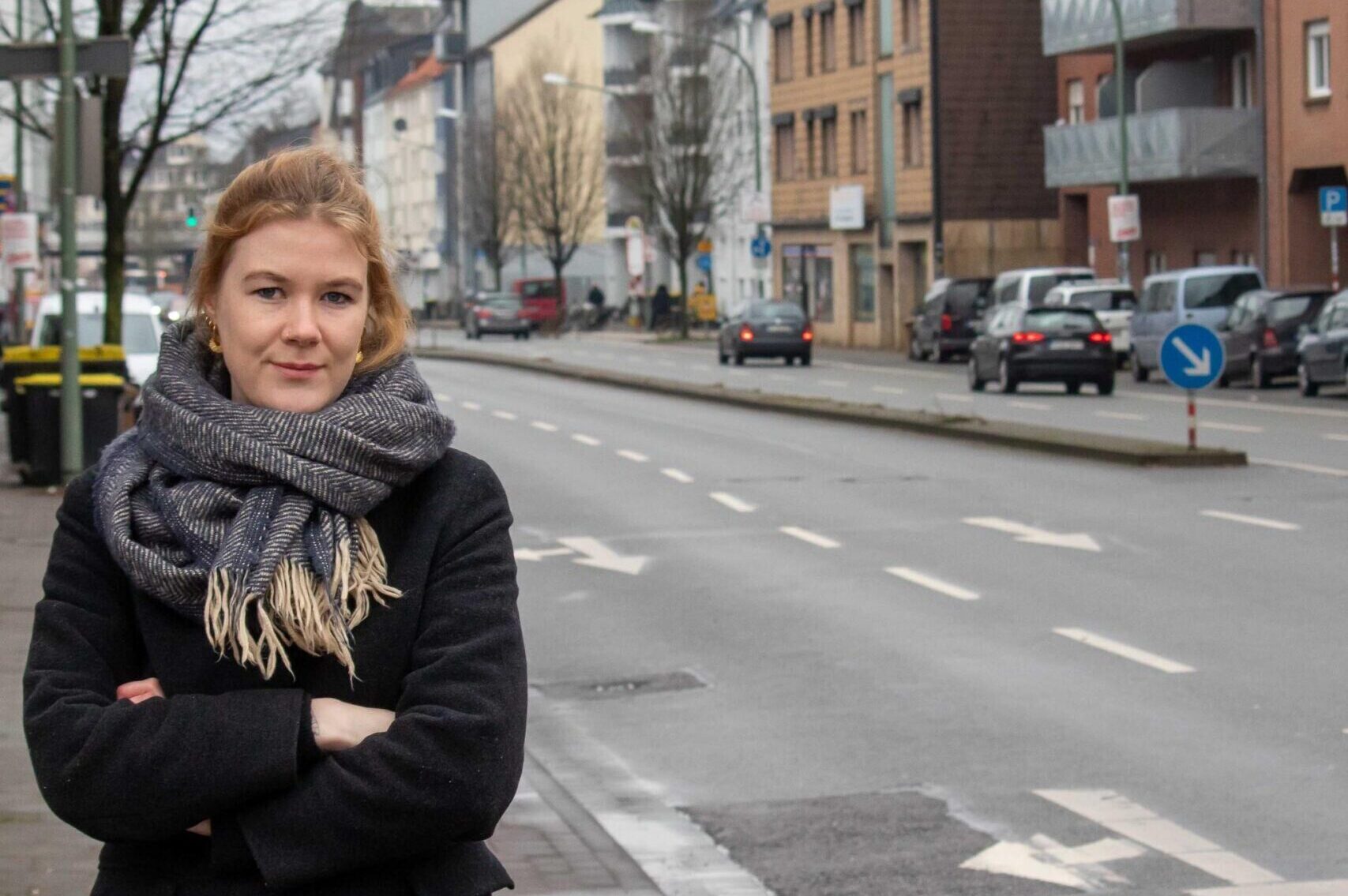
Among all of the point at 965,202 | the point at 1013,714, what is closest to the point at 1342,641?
the point at 1013,714

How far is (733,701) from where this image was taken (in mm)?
9703

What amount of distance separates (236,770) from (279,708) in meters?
0.08

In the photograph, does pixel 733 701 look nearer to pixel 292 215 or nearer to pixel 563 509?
pixel 292 215

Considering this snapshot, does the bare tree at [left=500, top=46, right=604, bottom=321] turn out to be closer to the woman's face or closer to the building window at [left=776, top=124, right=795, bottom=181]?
the building window at [left=776, top=124, right=795, bottom=181]

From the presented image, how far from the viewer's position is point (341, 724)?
8.54 feet

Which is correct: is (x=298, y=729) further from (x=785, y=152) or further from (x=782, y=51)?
(x=782, y=51)

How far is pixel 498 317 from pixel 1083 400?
46863mm

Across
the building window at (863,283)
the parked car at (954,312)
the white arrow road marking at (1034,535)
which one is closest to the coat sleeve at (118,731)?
the white arrow road marking at (1034,535)

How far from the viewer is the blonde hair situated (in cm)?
271

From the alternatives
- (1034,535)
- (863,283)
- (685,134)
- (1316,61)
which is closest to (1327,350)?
(1316,61)

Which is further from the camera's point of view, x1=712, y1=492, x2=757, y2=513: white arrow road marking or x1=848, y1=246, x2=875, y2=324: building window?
x1=848, y1=246, x2=875, y2=324: building window

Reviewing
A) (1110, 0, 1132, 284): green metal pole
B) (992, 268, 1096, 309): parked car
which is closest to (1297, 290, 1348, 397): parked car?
(1110, 0, 1132, 284): green metal pole

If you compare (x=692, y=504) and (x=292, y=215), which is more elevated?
(x=292, y=215)

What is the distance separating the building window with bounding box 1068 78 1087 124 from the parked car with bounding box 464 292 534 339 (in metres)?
26.2
